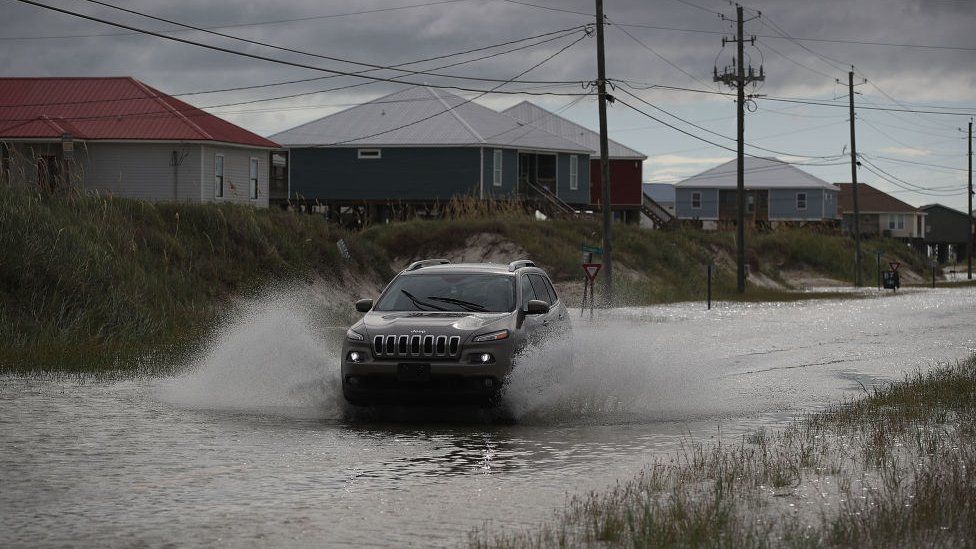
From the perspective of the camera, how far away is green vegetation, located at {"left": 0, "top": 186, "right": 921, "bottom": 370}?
23188 mm

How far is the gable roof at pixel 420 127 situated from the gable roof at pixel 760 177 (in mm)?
42691

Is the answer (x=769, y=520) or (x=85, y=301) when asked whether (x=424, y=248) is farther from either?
(x=769, y=520)

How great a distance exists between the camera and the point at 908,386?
717 inches

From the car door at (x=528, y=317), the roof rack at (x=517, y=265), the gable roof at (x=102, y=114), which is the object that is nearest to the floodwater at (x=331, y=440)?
the car door at (x=528, y=317)

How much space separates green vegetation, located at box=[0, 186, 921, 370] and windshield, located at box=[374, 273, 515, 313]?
6316mm

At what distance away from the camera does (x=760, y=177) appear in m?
→ 112

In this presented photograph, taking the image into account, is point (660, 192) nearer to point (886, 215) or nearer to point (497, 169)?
point (886, 215)

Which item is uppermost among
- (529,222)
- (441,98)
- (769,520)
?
(441,98)

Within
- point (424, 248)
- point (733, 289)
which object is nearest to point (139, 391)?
point (424, 248)

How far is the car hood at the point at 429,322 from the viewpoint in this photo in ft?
46.6

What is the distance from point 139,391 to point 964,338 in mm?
19209

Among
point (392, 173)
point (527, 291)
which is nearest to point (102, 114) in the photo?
point (392, 173)

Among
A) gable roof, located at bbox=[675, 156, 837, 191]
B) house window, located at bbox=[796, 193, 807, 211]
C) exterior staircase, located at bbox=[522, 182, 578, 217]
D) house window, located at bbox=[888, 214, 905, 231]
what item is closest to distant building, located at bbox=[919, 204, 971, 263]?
house window, located at bbox=[888, 214, 905, 231]

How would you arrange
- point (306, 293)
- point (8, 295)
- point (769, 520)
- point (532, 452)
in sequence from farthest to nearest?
1. point (306, 293)
2. point (8, 295)
3. point (532, 452)
4. point (769, 520)
